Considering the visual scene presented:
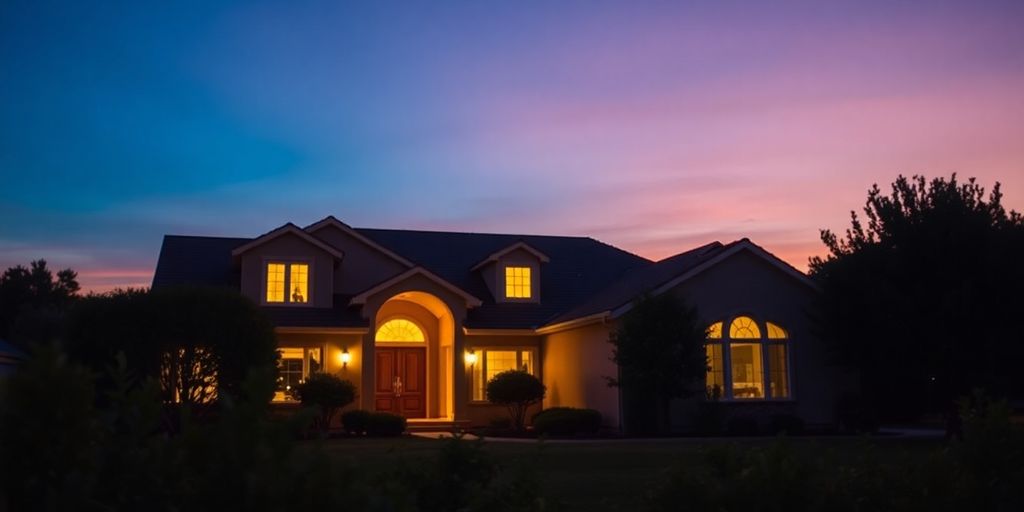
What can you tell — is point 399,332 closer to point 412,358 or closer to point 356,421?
point 412,358

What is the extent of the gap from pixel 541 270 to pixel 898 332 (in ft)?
43.3

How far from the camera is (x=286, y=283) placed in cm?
2669

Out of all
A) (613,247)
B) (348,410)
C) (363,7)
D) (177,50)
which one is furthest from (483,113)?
(613,247)

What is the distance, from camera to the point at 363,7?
55.0ft

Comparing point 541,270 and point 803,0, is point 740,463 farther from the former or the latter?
point 541,270

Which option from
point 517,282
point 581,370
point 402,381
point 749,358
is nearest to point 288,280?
point 402,381

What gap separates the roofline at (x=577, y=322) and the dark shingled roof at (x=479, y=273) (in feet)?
1.53

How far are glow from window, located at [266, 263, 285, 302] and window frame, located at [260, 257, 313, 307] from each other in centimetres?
7

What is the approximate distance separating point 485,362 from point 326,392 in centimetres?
577

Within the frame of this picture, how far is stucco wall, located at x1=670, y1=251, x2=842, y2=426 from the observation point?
80.6ft

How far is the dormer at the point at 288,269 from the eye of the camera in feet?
86.9

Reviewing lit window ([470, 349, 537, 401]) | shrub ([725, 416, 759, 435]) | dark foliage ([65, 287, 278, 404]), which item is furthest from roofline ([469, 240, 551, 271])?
dark foliage ([65, 287, 278, 404])

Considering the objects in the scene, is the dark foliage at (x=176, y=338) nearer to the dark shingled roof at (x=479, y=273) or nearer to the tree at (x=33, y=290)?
the dark shingled roof at (x=479, y=273)

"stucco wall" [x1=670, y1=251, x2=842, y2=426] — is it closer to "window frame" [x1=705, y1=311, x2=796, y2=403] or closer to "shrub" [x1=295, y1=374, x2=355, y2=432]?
"window frame" [x1=705, y1=311, x2=796, y2=403]
